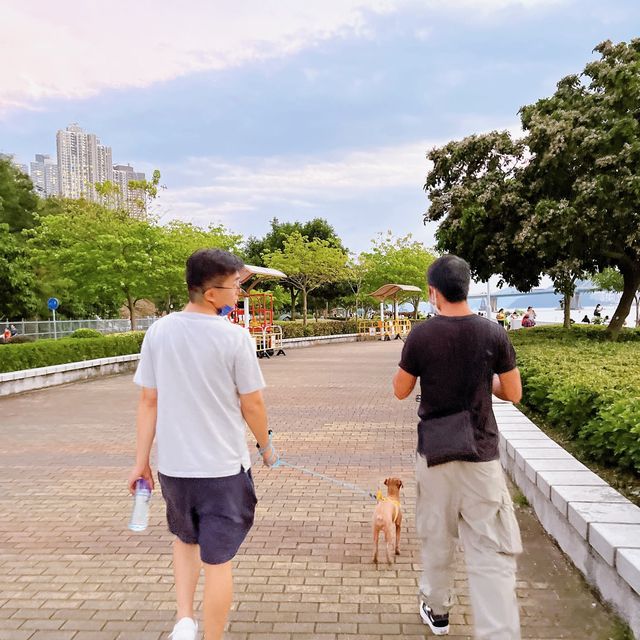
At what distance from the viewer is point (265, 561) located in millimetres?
3975

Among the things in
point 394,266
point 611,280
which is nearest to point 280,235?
point 394,266

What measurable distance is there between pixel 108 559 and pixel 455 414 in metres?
2.64

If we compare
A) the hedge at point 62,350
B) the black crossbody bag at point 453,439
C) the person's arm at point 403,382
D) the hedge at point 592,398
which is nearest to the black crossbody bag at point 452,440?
the black crossbody bag at point 453,439

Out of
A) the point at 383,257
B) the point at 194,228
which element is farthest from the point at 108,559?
the point at 383,257

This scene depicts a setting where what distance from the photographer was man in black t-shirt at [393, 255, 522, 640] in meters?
2.57

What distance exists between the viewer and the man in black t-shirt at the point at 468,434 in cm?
257

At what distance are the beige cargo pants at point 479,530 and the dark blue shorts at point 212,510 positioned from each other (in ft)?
2.66

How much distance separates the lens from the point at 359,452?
23.1ft

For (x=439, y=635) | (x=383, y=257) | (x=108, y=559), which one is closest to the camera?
(x=439, y=635)

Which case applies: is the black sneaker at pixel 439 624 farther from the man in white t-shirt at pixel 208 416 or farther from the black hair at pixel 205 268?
the black hair at pixel 205 268

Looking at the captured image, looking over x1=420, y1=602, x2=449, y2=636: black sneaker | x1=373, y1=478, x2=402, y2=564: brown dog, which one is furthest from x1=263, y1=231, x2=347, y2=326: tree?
x1=420, y1=602, x2=449, y2=636: black sneaker

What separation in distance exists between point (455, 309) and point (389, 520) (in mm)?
1673

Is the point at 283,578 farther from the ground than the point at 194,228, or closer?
closer

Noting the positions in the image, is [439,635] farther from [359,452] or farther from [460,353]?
[359,452]
